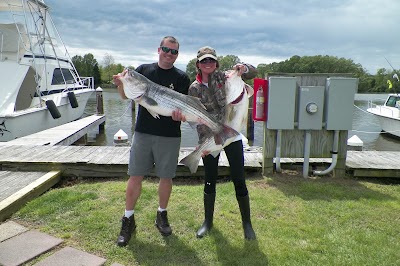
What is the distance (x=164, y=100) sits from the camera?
322cm

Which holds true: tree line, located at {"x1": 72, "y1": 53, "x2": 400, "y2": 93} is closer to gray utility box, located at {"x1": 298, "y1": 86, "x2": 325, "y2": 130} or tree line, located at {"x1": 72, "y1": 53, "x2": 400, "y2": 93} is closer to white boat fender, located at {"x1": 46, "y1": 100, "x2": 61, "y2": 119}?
white boat fender, located at {"x1": 46, "y1": 100, "x2": 61, "y2": 119}

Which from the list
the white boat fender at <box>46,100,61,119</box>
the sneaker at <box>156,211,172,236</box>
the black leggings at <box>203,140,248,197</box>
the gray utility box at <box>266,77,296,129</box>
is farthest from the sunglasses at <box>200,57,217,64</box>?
the white boat fender at <box>46,100,61,119</box>

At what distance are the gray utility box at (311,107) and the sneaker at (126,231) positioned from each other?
3.33 meters

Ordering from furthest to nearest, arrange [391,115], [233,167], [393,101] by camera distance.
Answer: [393,101] < [391,115] < [233,167]

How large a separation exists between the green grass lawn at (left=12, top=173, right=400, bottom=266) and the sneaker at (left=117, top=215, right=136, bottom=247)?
0.26ft

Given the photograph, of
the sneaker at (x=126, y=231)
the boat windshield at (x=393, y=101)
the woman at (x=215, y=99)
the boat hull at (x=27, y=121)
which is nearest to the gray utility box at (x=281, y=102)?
the woman at (x=215, y=99)

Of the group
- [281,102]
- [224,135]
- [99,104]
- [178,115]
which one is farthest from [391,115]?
[178,115]

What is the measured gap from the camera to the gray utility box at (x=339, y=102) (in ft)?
17.4

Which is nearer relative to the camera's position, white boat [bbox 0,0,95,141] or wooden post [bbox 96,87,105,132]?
white boat [bbox 0,0,95,141]

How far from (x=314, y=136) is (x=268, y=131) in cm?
85

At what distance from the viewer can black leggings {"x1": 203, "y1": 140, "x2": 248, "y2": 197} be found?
11.6ft

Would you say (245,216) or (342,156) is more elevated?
(342,156)

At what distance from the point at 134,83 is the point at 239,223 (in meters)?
2.18

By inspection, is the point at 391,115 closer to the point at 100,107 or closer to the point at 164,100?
the point at 100,107
